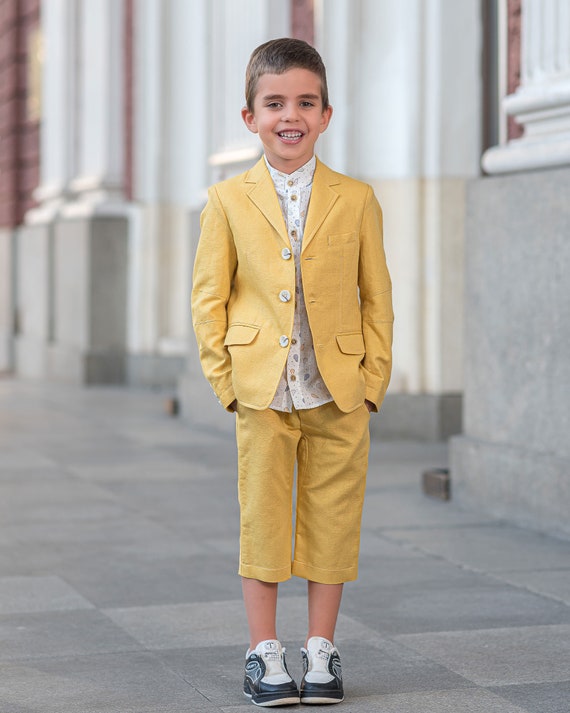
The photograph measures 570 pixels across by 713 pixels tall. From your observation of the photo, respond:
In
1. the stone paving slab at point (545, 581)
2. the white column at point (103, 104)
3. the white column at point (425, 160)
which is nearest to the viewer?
the stone paving slab at point (545, 581)

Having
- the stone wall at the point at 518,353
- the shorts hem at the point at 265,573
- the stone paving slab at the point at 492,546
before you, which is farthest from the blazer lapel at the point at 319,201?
the stone wall at the point at 518,353

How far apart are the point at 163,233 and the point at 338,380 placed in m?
11.2

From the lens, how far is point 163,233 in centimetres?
1484

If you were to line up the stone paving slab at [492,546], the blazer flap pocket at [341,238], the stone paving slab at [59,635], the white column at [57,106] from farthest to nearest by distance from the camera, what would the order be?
the white column at [57,106] → the stone paving slab at [492,546] → the stone paving slab at [59,635] → the blazer flap pocket at [341,238]

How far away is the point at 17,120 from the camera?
64.9 feet

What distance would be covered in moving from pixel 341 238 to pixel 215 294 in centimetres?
35

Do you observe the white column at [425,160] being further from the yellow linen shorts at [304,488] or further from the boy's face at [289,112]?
the boy's face at [289,112]

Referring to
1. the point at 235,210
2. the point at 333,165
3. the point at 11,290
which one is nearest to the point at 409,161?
the point at 333,165

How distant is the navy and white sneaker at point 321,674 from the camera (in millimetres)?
3834

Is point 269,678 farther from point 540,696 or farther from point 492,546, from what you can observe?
point 492,546

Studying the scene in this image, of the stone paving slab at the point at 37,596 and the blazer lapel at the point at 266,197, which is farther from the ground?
the blazer lapel at the point at 266,197

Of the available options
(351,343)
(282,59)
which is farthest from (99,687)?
(282,59)

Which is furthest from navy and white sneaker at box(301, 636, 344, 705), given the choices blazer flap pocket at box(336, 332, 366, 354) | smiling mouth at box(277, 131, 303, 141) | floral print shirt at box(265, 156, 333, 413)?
smiling mouth at box(277, 131, 303, 141)

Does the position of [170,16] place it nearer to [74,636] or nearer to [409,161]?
[409,161]
